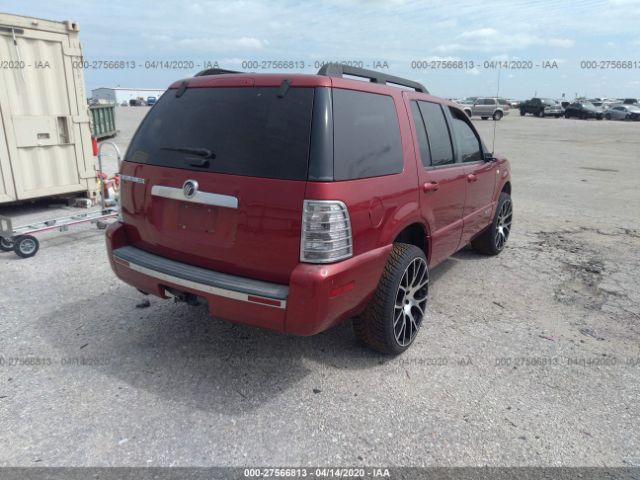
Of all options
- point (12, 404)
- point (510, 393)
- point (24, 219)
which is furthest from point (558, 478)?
point (24, 219)

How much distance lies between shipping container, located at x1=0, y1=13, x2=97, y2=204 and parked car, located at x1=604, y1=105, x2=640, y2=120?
5303 centimetres

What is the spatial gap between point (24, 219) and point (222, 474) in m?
6.43

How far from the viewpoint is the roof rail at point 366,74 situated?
316 centimetres

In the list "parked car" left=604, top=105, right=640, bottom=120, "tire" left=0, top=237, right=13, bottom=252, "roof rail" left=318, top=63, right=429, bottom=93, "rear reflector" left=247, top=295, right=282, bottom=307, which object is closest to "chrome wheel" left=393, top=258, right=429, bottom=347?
"rear reflector" left=247, top=295, right=282, bottom=307

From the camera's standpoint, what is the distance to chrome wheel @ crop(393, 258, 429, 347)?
343 centimetres

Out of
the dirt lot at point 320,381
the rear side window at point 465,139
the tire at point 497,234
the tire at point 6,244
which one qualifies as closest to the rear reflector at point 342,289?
the dirt lot at point 320,381

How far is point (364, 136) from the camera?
3041 mm

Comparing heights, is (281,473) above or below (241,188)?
below

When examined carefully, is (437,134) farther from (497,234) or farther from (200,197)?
(497,234)

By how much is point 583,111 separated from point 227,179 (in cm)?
5342

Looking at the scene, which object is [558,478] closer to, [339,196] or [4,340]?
[339,196]

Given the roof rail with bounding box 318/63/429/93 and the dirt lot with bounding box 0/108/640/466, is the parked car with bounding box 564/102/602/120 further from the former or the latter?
the roof rail with bounding box 318/63/429/93

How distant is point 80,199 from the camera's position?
8.02m

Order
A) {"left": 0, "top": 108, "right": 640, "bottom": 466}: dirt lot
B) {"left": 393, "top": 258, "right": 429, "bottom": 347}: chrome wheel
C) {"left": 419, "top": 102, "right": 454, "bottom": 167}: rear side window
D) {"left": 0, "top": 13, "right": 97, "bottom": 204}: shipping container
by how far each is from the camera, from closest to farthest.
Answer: {"left": 0, "top": 108, "right": 640, "bottom": 466}: dirt lot < {"left": 393, "top": 258, "right": 429, "bottom": 347}: chrome wheel < {"left": 419, "top": 102, "right": 454, "bottom": 167}: rear side window < {"left": 0, "top": 13, "right": 97, "bottom": 204}: shipping container
